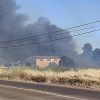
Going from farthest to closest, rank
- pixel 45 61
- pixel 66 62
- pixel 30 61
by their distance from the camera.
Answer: pixel 30 61 < pixel 45 61 < pixel 66 62

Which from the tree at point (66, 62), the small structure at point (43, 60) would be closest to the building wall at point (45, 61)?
the small structure at point (43, 60)

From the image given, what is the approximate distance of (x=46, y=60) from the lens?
3073 inches

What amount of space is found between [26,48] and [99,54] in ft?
91.6

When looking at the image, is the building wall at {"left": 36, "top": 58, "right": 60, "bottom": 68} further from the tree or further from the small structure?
the tree

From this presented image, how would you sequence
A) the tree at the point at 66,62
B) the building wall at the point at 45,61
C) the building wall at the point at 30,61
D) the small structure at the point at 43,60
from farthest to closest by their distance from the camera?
the building wall at the point at 30,61, the small structure at the point at 43,60, the building wall at the point at 45,61, the tree at the point at 66,62

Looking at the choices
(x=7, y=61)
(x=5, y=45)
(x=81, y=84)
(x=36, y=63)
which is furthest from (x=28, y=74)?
(x=7, y=61)

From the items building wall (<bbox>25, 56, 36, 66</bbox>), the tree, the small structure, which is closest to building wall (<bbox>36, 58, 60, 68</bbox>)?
the small structure

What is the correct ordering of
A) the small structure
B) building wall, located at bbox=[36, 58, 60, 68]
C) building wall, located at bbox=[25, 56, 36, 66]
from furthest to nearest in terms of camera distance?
1. building wall, located at bbox=[25, 56, 36, 66]
2. the small structure
3. building wall, located at bbox=[36, 58, 60, 68]

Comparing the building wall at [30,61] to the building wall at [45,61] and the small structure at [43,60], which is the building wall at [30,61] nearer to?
the small structure at [43,60]

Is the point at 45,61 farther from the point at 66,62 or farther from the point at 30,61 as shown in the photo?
the point at 66,62

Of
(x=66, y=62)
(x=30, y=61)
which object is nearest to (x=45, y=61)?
(x=30, y=61)

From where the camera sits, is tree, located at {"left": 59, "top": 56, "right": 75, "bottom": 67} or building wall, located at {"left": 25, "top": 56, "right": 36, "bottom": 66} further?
building wall, located at {"left": 25, "top": 56, "right": 36, "bottom": 66}

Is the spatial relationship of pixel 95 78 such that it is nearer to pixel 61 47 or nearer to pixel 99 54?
pixel 61 47

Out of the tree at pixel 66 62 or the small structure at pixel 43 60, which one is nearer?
the tree at pixel 66 62
